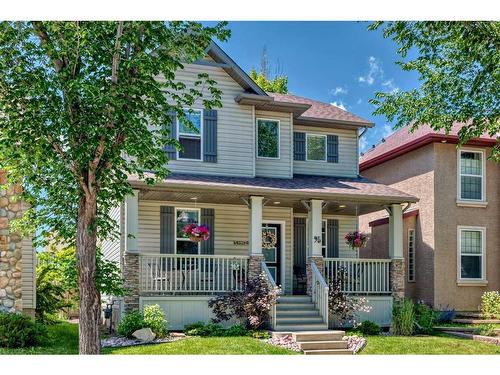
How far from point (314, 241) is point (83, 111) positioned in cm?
672

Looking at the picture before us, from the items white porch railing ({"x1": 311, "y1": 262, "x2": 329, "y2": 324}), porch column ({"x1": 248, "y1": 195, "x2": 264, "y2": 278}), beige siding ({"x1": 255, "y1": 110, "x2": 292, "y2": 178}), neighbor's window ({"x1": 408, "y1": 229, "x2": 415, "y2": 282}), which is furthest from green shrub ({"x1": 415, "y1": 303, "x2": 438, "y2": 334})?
beige siding ({"x1": 255, "y1": 110, "x2": 292, "y2": 178})

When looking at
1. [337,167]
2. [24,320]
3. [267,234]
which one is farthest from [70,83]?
[337,167]

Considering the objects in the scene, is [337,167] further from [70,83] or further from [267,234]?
[70,83]

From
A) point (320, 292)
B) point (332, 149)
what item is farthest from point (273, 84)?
point (320, 292)

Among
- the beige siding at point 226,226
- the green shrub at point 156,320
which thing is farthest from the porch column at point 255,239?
the green shrub at point 156,320

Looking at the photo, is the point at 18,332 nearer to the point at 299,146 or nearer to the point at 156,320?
the point at 156,320

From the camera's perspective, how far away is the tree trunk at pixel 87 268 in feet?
24.3

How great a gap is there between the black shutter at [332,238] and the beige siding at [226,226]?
1.17 m

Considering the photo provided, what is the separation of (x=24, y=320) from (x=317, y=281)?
5.64 metres

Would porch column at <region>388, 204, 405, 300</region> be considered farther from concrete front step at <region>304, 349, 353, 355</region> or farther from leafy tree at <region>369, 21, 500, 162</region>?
concrete front step at <region>304, 349, 353, 355</region>

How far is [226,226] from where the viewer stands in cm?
1392

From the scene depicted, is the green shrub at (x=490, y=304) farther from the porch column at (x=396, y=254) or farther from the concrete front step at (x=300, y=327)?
the concrete front step at (x=300, y=327)

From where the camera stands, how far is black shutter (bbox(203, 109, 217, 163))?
527 inches
